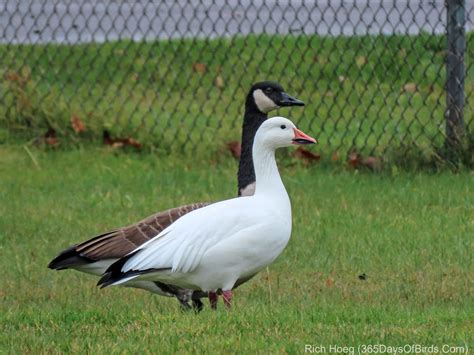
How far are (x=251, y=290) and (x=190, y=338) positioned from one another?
1786 mm

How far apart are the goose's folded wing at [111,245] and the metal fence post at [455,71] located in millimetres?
3581

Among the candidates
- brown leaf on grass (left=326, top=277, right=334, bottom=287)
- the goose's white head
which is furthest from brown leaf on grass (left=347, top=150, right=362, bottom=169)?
the goose's white head

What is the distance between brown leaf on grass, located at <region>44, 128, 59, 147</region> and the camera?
9922 millimetres

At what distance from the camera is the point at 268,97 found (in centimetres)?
729

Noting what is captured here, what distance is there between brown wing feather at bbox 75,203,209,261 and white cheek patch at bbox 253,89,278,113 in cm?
143

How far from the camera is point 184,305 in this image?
236 inches

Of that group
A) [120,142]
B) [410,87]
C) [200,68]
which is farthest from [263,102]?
[200,68]

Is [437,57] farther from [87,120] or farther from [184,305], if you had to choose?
[184,305]

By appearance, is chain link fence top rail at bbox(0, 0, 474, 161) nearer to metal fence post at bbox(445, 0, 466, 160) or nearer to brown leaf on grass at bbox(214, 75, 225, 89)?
brown leaf on grass at bbox(214, 75, 225, 89)

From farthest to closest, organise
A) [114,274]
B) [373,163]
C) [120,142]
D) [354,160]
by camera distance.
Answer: [120,142] < [354,160] < [373,163] < [114,274]

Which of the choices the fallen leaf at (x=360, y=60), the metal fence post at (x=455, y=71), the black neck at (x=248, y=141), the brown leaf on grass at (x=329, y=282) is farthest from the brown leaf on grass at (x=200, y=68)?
the brown leaf on grass at (x=329, y=282)

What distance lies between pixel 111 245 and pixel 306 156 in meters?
3.87

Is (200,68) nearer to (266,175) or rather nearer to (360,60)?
(360,60)

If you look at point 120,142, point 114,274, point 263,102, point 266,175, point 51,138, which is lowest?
point 120,142
